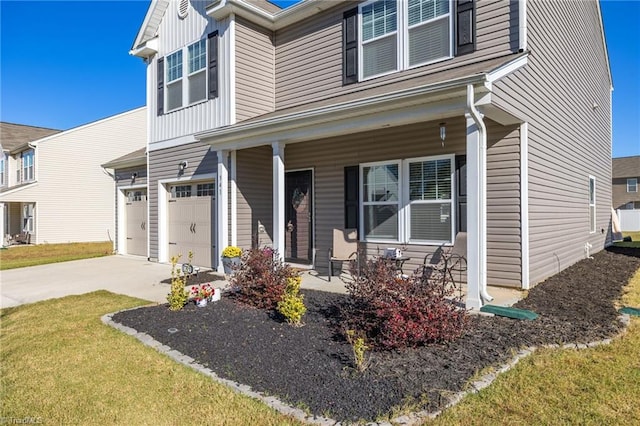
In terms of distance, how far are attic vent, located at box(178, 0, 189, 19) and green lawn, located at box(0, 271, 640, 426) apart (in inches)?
335

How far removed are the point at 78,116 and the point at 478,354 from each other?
32.1 metres

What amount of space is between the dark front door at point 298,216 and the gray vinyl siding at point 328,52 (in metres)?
1.79

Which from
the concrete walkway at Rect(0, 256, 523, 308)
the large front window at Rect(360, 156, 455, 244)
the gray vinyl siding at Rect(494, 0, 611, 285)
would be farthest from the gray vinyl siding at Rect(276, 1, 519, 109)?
the concrete walkway at Rect(0, 256, 523, 308)

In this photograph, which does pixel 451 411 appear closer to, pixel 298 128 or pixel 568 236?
pixel 298 128

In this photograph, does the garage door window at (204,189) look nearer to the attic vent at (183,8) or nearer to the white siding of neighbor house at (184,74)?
the white siding of neighbor house at (184,74)

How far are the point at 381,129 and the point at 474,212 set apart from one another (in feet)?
10.6

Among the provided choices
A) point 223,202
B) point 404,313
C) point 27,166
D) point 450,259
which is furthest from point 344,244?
point 27,166

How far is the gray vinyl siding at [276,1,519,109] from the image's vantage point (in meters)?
6.21

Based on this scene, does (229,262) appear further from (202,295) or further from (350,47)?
(350,47)

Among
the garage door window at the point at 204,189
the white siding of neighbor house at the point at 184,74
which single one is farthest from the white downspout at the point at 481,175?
the garage door window at the point at 204,189

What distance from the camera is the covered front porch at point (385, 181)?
5.23 m

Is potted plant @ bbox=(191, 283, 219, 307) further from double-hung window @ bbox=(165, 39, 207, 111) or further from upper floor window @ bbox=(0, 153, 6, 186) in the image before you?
upper floor window @ bbox=(0, 153, 6, 186)

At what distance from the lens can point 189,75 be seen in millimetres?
9828

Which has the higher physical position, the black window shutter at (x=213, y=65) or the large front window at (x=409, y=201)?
the black window shutter at (x=213, y=65)
